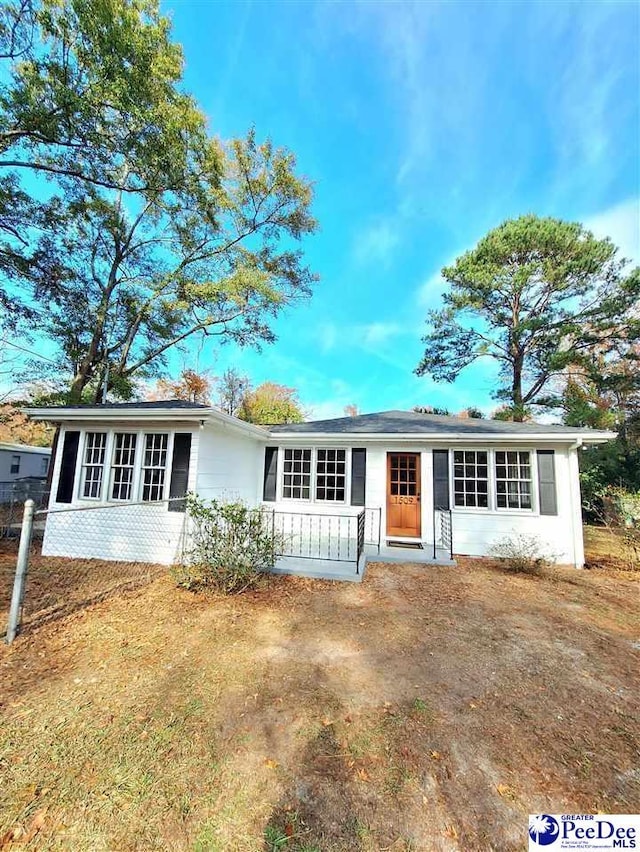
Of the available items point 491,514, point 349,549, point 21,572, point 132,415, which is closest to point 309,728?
point 21,572

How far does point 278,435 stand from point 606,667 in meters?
7.18

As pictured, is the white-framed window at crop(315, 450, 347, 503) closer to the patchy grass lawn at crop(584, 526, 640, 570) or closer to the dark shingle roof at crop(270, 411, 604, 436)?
the dark shingle roof at crop(270, 411, 604, 436)

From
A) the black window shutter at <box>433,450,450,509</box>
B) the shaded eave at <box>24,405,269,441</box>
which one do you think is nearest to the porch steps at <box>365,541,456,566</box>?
the black window shutter at <box>433,450,450,509</box>

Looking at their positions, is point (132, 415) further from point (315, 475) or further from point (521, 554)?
point (521, 554)

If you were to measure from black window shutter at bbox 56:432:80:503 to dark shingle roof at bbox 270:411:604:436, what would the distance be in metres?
4.42

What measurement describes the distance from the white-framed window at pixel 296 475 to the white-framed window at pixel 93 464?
4.17 metres

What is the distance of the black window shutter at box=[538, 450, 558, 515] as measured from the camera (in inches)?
296

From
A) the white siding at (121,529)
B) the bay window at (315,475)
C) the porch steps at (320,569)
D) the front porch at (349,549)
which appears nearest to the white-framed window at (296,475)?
the bay window at (315,475)

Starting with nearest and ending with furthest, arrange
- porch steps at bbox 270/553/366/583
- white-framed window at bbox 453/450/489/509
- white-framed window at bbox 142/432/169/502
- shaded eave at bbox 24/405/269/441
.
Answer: porch steps at bbox 270/553/366/583, shaded eave at bbox 24/405/269/441, white-framed window at bbox 142/432/169/502, white-framed window at bbox 453/450/489/509

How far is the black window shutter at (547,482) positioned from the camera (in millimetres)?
7520

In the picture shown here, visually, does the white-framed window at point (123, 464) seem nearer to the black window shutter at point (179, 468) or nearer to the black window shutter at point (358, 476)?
the black window shutter at point (179, 468)

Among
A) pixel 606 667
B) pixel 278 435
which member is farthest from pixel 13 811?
pixel 278 435

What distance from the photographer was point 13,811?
5.94 feet

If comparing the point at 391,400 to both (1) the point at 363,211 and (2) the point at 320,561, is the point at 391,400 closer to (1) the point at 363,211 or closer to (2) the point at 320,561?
(1) the point at 363,211
